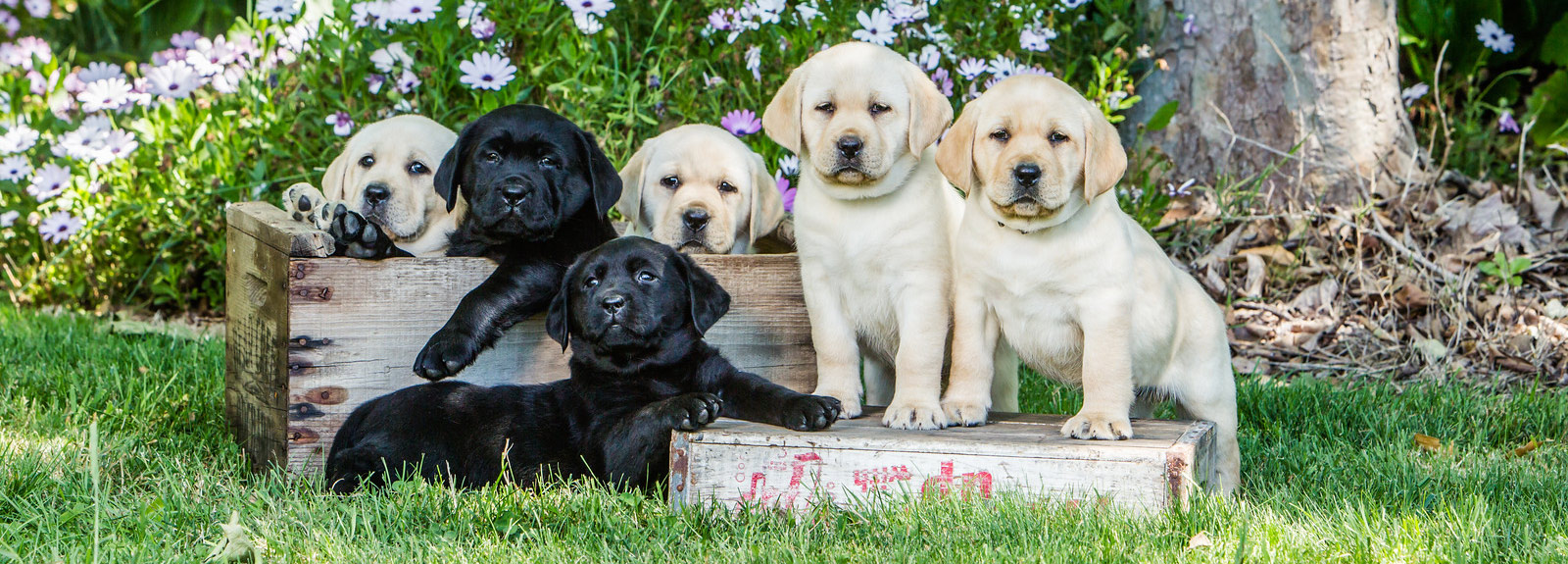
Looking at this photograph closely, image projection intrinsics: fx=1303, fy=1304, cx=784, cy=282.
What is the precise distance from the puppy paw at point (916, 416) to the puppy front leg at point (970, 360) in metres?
0.04

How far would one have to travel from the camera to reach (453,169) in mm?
3602

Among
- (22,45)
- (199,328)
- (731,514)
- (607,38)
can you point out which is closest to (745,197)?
(731,514)

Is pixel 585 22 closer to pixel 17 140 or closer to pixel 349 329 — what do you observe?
pixel 349 329

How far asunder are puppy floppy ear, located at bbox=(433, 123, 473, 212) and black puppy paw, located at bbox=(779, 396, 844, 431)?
3.69ft

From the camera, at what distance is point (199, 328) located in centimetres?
612

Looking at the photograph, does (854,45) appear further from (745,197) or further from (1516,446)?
(1516,446)

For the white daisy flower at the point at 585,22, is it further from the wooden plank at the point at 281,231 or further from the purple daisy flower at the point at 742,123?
the wooden plank at the point at 281,231

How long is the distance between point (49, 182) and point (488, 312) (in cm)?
364

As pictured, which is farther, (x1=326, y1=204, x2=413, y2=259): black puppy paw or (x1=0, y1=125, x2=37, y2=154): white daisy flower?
(x1=0, y1=125, x2=37, y2=154): white daisy flower

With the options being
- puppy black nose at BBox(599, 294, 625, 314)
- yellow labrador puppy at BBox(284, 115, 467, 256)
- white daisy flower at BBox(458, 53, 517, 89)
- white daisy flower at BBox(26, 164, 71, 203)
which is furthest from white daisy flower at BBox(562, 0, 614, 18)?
white daisy flower at BBox(26, 164, 71, 203)

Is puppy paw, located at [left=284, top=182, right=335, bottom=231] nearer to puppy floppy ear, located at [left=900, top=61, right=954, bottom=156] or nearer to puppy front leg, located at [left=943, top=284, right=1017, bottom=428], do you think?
puppy floppy ear, located at [left=900, top=61, right=954, bottom=156]

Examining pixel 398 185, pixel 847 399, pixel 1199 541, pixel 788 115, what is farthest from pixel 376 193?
pixel 1199 541

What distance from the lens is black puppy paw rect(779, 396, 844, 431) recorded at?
3.22 metres

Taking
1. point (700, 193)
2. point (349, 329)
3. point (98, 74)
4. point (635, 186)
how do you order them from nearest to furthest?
point (349, 329) < point (700, 193) < point (635, 186) < point (98, 74)
